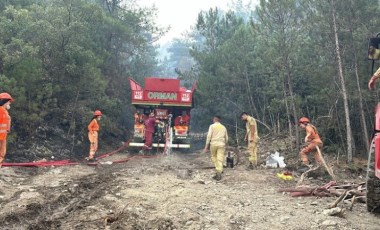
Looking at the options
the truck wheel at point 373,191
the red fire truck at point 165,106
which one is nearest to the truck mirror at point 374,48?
the truck wheel at point 373,191

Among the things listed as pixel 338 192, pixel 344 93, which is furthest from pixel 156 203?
pixel 344 93

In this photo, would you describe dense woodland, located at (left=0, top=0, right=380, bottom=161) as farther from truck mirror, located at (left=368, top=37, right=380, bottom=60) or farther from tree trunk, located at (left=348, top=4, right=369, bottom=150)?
truck mirror, located at (left=368, top=37, right=380, bottom=60)

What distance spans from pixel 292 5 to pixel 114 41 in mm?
10550

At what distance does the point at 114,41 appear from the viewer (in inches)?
775

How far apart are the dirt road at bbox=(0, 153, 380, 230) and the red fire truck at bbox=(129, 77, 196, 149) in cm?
608

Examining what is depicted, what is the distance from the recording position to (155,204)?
5586 millimetres

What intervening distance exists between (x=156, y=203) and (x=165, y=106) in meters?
9.35

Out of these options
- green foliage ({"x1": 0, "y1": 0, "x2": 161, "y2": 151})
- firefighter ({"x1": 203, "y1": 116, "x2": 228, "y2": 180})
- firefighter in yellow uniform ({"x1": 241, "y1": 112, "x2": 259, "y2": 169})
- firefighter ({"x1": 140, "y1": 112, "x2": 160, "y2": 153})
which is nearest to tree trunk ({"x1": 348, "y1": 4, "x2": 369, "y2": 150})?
firefighter in yellow uniform ({"x1": 241, "y1": 112, "x2": 259, "y2": 169})

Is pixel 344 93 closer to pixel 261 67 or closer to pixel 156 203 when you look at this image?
pixel 261 67

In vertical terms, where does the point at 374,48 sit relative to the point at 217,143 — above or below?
above

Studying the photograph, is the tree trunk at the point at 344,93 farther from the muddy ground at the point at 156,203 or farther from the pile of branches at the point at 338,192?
the pile of branches at the point at 338,192

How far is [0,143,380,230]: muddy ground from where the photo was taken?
4742 millimetres

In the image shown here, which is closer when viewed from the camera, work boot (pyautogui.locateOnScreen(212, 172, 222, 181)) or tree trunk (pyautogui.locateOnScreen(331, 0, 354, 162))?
work boot (pyautogui.locateOnScreen(212, 172, 222, 181))

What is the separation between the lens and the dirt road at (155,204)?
4.74 m
